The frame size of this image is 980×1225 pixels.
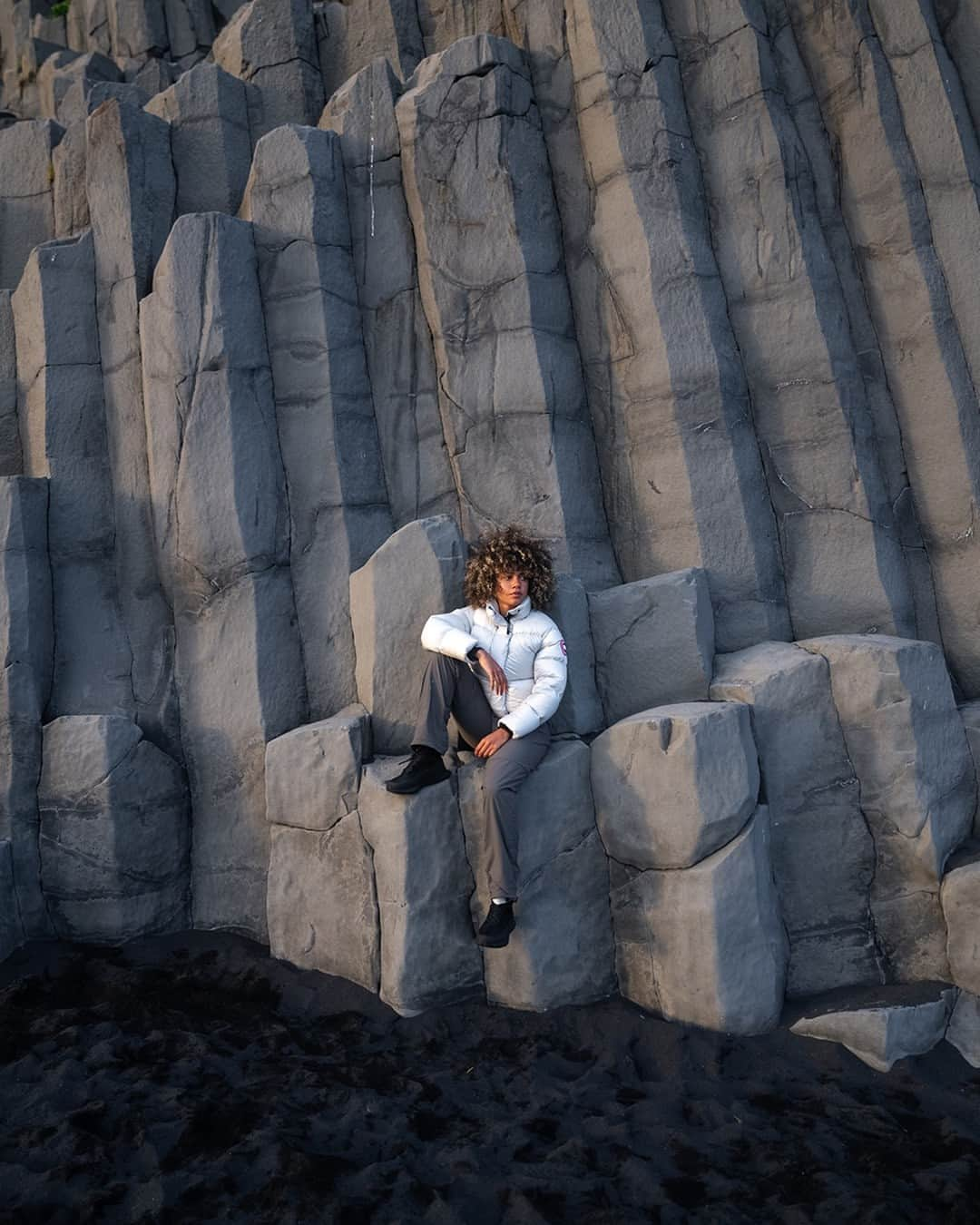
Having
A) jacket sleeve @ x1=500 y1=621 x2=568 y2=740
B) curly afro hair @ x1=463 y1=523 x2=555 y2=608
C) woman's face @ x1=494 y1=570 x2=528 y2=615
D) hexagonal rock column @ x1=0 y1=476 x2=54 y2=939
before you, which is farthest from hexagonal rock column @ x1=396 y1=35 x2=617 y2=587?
hexagonal rock column @ x1=0 y1=476 x2=54 y2=939

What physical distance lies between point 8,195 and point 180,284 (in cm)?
322

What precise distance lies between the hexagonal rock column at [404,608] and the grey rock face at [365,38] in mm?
5436

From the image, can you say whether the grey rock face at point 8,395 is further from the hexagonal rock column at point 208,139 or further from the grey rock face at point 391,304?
the grey rock face at point 391,304

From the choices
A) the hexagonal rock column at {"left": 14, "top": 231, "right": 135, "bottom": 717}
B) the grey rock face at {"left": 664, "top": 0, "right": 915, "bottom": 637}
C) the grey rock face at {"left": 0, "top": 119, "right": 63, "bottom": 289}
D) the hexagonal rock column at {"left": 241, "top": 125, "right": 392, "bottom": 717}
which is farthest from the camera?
the grey rock face at {"left": 0, "top": 119, "right": 63, "bottom": 289}

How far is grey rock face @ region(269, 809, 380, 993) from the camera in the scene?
5.45 metres

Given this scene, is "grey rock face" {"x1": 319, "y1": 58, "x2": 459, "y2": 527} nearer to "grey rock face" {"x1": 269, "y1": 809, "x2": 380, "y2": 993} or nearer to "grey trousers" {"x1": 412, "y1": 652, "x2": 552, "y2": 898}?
"grey trousers" {"x1": 412, "y1": 652, "x2": 552, "y2": 898}

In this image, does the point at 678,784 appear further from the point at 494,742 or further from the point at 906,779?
the point at 906,779

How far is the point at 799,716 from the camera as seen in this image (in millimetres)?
5398

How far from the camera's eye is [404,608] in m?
5.75

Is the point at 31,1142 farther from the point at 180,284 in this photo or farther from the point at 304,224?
the point at 304,224

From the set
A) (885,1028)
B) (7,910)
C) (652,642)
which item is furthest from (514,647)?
(7,910)

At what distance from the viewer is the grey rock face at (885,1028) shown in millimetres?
4620

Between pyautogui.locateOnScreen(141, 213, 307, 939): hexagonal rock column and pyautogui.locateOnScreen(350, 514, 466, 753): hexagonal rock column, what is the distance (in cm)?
97

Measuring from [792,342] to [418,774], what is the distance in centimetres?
421
